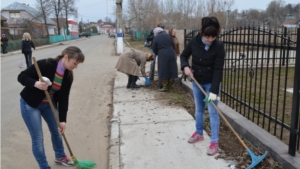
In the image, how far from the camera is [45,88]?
304 centimetres

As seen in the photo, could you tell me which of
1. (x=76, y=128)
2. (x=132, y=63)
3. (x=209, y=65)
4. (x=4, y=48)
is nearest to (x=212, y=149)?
(x=209, y=65)

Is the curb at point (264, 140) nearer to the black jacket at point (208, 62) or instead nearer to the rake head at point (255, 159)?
the rake head at point (255, 159)

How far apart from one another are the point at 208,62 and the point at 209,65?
43 millimetres

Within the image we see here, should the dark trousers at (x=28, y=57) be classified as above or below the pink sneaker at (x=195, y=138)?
above

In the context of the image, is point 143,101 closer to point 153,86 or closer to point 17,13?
point 153,86

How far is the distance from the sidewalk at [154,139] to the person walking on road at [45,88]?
3.03 ft

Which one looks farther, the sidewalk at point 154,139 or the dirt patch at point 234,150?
the sidewalk at point 154,139

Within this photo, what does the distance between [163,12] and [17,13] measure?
43381 millimetres

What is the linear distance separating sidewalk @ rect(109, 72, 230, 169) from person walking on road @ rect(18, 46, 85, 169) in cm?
92

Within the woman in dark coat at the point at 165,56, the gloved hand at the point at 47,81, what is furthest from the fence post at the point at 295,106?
the woman in dark coat at the point at 165,56

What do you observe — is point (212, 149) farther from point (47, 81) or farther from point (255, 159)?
point (47, 81)

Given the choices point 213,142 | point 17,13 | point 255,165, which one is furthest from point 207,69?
point 17,13

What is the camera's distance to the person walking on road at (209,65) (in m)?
3.62

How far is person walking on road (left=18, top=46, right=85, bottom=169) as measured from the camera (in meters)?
3.12
